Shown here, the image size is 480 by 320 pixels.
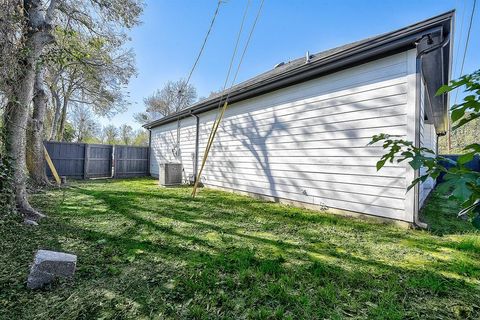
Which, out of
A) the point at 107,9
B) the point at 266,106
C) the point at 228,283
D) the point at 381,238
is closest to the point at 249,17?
the point at 266,106

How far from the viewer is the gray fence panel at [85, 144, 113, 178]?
32.3ft

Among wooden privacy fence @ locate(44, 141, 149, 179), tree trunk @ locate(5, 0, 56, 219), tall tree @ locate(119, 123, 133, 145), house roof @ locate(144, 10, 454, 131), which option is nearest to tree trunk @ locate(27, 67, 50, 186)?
wooden privacy fence @ locate(44, 141, 149, 179)

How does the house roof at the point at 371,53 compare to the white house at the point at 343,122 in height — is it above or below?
above

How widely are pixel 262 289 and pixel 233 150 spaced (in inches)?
193

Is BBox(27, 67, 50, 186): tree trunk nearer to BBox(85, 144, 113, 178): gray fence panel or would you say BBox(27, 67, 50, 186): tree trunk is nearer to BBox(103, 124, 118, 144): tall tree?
BBox(85, 144, 113, 178): gray fence panel

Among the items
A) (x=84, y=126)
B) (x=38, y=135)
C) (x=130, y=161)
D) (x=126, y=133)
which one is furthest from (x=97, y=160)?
(x=126, y=133)

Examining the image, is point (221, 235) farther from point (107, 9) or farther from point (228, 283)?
point (107, 9)

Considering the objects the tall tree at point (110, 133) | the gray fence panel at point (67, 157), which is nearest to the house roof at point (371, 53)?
the gray fence panel at point (67, 157)

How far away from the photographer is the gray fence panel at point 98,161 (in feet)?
32.3

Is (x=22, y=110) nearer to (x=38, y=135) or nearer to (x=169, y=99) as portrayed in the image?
(x=38, y=135)

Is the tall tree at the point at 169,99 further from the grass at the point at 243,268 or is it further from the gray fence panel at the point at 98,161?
the grass at the point at 243,268

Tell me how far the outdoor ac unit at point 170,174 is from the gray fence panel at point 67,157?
419cm

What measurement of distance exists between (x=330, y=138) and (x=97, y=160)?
32.2 ft

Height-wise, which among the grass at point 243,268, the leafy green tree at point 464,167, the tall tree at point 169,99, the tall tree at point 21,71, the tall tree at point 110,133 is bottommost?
the grass at point 243,268
